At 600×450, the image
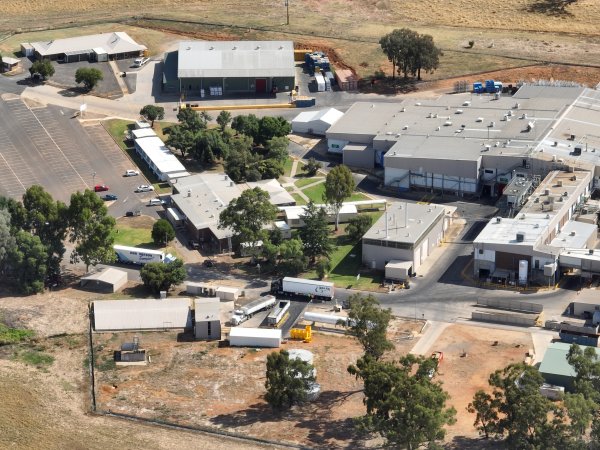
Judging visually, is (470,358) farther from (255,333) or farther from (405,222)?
(405,222)

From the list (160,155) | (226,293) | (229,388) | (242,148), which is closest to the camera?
(229,388)

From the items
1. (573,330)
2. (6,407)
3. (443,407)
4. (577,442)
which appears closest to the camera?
(577,442)

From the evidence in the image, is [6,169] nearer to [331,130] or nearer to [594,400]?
[331,130]

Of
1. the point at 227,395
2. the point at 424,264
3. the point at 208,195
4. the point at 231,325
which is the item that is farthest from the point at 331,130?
the point at 227,395

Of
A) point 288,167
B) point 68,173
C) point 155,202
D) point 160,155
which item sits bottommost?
point 155,202

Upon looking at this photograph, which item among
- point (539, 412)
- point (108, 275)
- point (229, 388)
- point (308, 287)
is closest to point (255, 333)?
point (229, 388)
